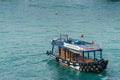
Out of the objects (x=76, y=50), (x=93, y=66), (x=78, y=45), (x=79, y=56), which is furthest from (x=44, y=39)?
(x=93, y=66)

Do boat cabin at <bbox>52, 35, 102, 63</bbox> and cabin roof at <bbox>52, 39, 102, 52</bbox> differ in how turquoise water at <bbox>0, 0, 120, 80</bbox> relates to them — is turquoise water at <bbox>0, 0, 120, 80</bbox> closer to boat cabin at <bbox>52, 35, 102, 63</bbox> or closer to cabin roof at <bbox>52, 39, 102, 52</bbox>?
boat cabin at <bbox>52, 35, 102, 63</bbox>

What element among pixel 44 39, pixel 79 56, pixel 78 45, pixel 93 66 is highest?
pixel 78 45

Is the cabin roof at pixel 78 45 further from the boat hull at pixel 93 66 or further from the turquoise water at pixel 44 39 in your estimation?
the turquoise water at pixel 44 39

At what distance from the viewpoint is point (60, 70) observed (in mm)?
76188

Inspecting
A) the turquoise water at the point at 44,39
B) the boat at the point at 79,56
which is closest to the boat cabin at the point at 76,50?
the boat at the point at 79,56

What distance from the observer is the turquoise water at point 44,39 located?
73500mm

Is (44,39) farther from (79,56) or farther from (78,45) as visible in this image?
(78,45)

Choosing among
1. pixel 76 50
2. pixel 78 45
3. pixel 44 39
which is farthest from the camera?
pixel 44 39

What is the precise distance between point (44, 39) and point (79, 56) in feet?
89.4

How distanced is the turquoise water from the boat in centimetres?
114

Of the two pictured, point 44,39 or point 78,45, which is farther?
point 44,39

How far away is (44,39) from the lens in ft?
340

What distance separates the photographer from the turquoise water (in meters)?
73.5

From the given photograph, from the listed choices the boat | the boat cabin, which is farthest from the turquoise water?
→ the boat cabin
